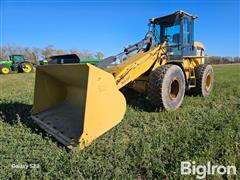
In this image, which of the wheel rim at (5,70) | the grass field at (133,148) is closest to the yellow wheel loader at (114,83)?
the grass field at (133,148)

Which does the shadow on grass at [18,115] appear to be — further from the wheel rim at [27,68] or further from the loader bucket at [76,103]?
the wheel rim at [27,68]

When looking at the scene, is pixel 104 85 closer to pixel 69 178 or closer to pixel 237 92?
pixel 69 178

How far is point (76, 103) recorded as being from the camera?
4.41 metres

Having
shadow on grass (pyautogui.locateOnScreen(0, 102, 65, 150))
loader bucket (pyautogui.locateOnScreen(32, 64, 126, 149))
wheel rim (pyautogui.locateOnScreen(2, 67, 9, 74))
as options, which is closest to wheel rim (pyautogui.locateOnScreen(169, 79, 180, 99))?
loader bucket (pyautogui.locateOnScreen(32, 64, 126, 149))

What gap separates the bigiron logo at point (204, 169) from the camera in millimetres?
2432

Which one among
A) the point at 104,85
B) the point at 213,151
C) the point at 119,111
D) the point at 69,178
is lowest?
the point at 69,178

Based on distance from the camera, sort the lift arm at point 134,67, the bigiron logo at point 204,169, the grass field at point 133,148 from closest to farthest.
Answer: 1. the bigiron logo at point 204,169
2. the grass field at point 133,148
3. the lift arm at point 134,67

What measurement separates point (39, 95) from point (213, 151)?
3.40 m

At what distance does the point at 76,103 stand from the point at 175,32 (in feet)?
11.5

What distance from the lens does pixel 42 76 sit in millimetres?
4422

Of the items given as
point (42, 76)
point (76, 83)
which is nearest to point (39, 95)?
point (42, 76)

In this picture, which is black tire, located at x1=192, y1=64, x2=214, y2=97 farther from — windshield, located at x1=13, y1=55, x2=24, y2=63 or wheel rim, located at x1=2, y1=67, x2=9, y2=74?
windshield, located at x1=13, y1=55, x2=24, y2=63

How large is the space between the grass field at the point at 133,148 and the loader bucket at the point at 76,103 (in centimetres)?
21

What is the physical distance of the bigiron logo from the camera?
243 cm
